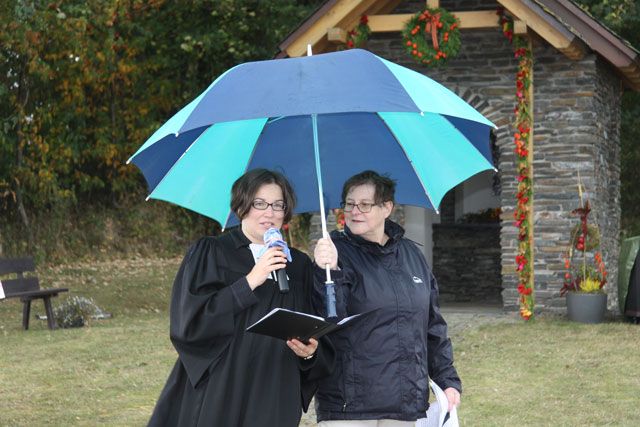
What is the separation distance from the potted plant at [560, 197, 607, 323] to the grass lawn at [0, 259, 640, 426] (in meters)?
0.25

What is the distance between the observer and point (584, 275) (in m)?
12.5

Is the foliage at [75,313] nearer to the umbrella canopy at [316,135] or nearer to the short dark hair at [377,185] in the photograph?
the umbrella canopy at [316,135]

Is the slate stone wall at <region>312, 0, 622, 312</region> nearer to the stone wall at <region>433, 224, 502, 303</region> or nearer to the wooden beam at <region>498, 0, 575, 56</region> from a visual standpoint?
the wooden beam at <region>498, 0, 575, 56</region>

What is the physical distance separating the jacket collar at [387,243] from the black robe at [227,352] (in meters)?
0.34

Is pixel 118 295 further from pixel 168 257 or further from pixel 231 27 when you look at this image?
pixel 231 27

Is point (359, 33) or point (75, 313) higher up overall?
point (359, 33)

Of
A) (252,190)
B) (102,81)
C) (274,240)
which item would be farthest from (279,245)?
(102,81)

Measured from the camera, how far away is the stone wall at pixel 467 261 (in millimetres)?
16609

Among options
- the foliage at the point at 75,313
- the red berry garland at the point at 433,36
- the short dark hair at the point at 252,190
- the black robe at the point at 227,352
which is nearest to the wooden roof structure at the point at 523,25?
the red berry garland at the point at 433,36

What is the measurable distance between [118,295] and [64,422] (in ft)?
Result: 28.3

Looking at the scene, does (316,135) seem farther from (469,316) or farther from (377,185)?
(469,316)

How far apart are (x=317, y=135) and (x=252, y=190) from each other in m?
0.88

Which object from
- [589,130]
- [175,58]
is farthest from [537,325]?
[175,58]

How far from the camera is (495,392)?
8.25m
